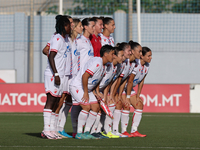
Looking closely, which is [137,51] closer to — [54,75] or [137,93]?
[137,93]

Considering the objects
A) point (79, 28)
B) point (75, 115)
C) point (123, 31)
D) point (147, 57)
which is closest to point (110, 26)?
point (79, 28)

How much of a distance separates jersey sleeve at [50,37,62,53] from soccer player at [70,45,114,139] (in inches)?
20.5

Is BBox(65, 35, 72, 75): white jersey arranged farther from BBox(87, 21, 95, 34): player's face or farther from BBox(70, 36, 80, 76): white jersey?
BBox(87, 21, 95, 34): player's face

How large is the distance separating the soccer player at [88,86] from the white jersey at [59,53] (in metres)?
0.29

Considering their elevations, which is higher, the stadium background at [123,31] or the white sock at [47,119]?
the stadium background at [123,31]

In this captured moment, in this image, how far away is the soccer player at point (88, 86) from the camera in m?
6.12

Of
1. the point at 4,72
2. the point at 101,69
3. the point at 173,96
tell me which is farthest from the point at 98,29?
the point at 4,72

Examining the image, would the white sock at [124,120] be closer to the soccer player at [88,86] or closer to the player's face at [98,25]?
the soccer player at [88,86]

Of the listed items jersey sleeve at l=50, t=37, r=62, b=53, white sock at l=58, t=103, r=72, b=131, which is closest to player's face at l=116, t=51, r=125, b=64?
jersey sleeve at l=50, t=37, r=62, b=53

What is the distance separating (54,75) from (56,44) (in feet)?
1.64

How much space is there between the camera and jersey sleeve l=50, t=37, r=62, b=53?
20.8 ft

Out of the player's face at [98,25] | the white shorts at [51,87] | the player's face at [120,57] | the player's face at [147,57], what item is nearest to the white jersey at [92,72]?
the white shorts at [51,87]

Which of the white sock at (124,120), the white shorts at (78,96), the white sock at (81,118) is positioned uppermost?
the white shorts at (78,96)

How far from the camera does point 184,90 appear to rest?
1345cm
